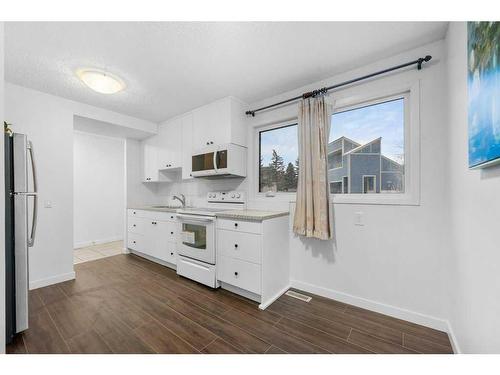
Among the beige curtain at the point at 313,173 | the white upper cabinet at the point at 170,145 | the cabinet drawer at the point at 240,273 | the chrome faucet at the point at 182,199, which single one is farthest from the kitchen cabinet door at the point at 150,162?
the beige curtain at the point at 313,173

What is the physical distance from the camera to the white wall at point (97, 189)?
433 cm

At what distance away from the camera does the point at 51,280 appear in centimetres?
255

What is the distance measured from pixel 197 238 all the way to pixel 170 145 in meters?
1.81

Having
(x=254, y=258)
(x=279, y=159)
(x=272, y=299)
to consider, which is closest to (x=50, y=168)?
(x=254, y=258)

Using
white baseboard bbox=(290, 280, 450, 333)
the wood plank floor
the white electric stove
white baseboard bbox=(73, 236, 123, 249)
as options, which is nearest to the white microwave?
the white electric stove

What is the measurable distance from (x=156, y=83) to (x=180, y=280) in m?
2.42

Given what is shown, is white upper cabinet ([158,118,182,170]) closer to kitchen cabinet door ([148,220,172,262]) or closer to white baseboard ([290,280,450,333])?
kitchen cabinet door ([148,220,172,262])

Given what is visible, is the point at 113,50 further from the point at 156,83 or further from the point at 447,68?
the point at 447,68

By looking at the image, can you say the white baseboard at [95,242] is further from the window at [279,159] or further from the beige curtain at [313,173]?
the beige curtain at [313,173]

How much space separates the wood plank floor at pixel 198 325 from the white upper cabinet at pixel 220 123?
1.89 metres

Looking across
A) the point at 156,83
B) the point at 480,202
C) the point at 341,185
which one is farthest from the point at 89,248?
the point at 480,202

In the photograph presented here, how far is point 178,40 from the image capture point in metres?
1.69

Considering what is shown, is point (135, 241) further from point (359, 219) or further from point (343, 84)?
point (343, 84)

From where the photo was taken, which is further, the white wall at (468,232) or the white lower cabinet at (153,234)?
the white lower cabinet at (153,234)
